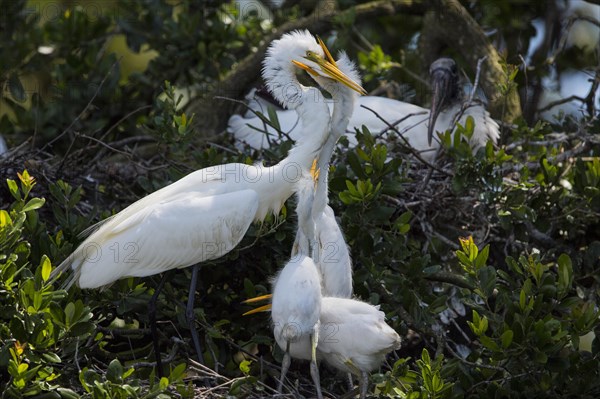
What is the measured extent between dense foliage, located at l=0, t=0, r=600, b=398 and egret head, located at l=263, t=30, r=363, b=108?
36 cm

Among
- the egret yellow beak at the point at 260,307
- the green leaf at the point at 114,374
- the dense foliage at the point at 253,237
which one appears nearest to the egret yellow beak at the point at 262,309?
the egret yellow beak at the point at 260,307

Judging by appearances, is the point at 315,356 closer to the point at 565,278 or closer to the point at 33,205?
the point at 565,278

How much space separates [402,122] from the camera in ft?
19.6

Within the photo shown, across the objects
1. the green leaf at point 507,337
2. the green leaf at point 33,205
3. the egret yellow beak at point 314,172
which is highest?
the egret yellow beak at point 314,172

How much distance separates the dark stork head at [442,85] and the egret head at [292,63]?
137cm

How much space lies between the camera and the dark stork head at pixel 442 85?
5957 mm

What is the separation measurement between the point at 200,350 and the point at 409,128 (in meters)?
2.15

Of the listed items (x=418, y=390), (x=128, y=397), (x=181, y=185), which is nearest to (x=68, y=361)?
(x=128, y=397)

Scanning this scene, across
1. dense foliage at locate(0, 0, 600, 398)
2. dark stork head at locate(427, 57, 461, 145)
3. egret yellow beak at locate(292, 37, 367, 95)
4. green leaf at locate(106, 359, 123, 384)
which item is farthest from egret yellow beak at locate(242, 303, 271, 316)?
dark stork head at locate(427, 57, 461, 145)

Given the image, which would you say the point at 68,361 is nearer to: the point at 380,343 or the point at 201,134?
the point at 380,343

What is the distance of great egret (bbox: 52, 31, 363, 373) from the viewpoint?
418 centimetres

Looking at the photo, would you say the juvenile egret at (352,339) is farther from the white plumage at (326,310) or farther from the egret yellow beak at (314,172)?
the egret yellow beak at (314,172)

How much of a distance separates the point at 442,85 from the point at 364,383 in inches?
107

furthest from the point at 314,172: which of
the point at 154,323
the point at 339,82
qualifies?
the point at 154,323
